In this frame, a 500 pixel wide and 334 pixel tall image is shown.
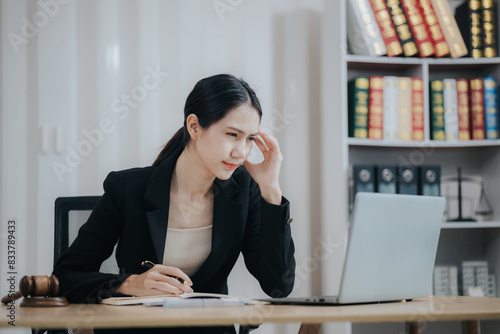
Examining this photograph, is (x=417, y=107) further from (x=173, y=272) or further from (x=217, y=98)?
(x=173, y=272)

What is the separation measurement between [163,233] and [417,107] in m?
1.44

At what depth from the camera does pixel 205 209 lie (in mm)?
1750

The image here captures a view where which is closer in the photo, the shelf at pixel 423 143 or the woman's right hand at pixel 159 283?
the woman's right hand at pixel 159 283

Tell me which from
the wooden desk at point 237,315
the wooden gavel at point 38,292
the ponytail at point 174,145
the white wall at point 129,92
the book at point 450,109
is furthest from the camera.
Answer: the book at point 450,109

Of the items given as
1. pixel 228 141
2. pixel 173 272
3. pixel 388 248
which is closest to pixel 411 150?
pixel 228 141

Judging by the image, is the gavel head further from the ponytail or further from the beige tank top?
the ponytail

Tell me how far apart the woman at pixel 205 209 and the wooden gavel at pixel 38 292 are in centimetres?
23

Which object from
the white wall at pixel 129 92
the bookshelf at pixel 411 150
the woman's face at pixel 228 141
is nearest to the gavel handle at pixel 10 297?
the woman's face at pixel 228 141

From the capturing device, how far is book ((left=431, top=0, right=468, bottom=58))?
8.40ft

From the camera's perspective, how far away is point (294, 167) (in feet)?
8.80

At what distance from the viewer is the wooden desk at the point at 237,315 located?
3.08 feet

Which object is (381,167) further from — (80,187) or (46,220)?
(46,220)

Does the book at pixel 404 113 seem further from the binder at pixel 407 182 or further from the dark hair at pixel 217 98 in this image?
the dark hair at pixel 217 98

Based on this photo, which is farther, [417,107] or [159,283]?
[417,107]
